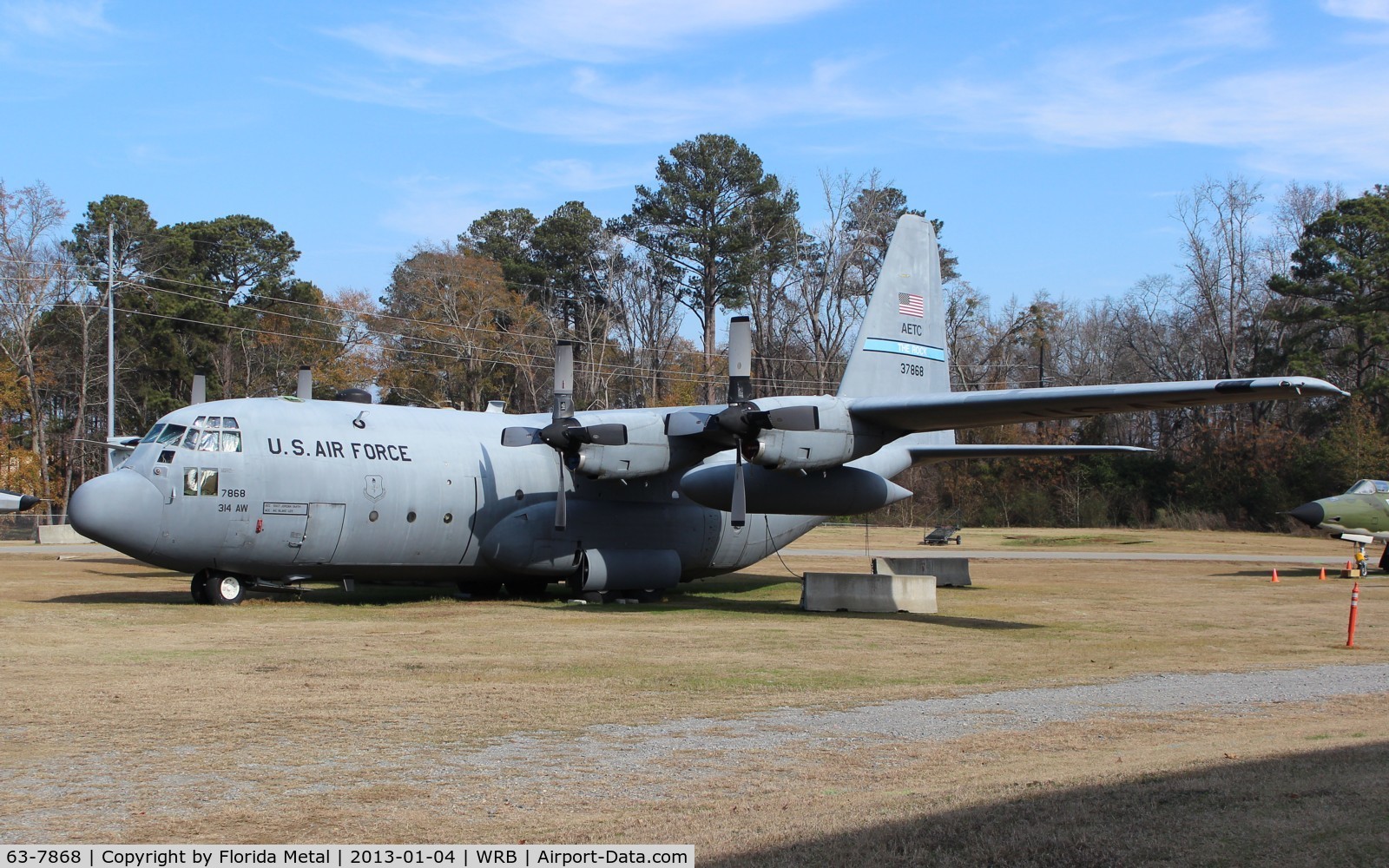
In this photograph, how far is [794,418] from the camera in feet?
61.5

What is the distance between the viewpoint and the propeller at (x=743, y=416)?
18750 mm

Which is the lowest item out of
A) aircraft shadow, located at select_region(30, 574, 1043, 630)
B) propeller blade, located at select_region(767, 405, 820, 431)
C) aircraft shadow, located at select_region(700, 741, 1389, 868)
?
aircraft shadow, located at select_region(30, 574, 1043, 630)

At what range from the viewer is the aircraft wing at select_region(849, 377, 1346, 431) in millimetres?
16219

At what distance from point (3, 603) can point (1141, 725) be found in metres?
17.1

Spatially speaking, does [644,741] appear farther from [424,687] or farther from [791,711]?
[424,687]

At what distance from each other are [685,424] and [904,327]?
597 centimetres

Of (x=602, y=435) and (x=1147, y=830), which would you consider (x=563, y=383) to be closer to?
(x=602, y=435)

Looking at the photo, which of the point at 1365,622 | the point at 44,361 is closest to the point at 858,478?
the point at 1365,622

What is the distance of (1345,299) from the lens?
57.1 metres

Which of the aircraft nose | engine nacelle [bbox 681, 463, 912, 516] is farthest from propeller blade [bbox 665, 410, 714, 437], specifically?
the aircraft nose

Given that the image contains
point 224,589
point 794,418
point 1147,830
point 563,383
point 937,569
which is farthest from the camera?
point 937,569

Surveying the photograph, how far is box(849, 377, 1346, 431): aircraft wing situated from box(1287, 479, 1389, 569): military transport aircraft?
1358 cm

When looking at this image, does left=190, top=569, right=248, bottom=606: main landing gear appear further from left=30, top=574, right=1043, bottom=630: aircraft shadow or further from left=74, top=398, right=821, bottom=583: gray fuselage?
left=30, top=574, right=1043, bottom=630: aircraft shadow

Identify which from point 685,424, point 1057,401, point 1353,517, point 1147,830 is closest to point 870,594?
point 685,424
